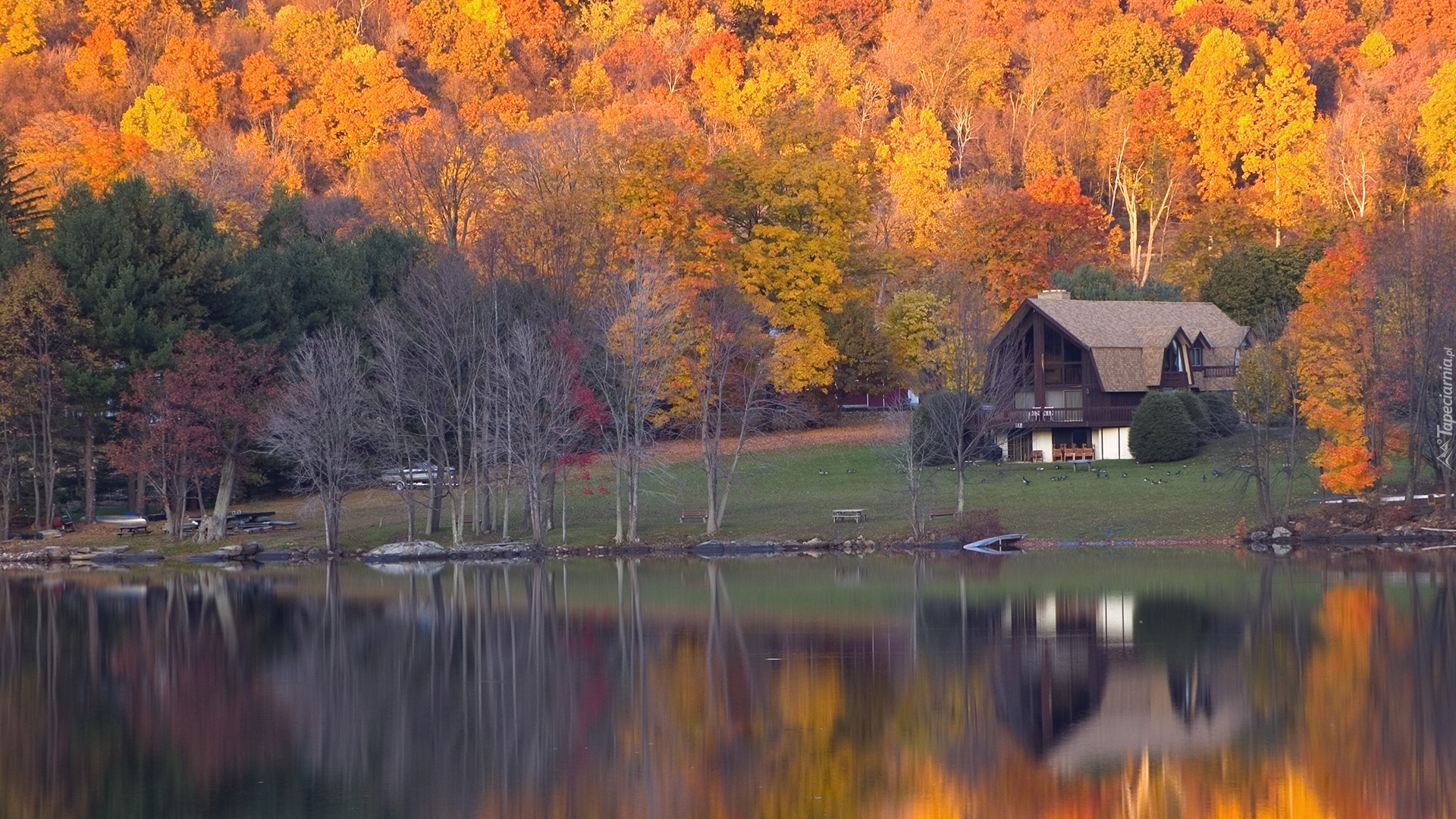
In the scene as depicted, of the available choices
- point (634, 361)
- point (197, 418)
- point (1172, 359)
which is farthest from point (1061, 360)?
point (197, 418)

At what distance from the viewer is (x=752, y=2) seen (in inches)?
6299

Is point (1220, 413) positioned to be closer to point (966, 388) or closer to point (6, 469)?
point (966, 388)

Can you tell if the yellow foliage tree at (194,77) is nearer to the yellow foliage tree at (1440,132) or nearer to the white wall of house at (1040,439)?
the white wall of house at (1040,439)

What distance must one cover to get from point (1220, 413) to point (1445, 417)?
15348mm

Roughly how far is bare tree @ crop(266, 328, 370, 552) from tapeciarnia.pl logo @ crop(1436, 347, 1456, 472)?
113 feet

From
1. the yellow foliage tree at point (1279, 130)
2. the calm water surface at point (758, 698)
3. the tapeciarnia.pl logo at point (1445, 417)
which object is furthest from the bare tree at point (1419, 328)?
the yellow foliage tree at point (1279, 130)

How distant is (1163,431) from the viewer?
6456 cm

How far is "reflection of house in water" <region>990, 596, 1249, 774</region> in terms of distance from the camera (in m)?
23.0

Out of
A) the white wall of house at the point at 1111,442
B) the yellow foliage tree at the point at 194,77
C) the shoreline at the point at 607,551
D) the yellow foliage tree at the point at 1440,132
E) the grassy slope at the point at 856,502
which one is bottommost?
the shoreline at the point at 607,551

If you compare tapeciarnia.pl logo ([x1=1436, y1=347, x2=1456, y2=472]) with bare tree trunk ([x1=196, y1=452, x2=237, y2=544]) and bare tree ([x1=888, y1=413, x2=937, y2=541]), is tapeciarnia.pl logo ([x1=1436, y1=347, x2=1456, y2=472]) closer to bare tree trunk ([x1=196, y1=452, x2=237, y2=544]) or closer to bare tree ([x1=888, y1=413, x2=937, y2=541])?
bare tree ([x1=888, y1=413, x2=937, y2=541])

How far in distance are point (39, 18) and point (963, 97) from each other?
76202mm

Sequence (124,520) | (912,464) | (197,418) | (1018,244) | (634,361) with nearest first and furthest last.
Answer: (912,464)
(634,361)
(197,418)
(124,520)
(1018,244)

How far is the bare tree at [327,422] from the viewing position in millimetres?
53812

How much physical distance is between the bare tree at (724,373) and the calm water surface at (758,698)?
12.3m
